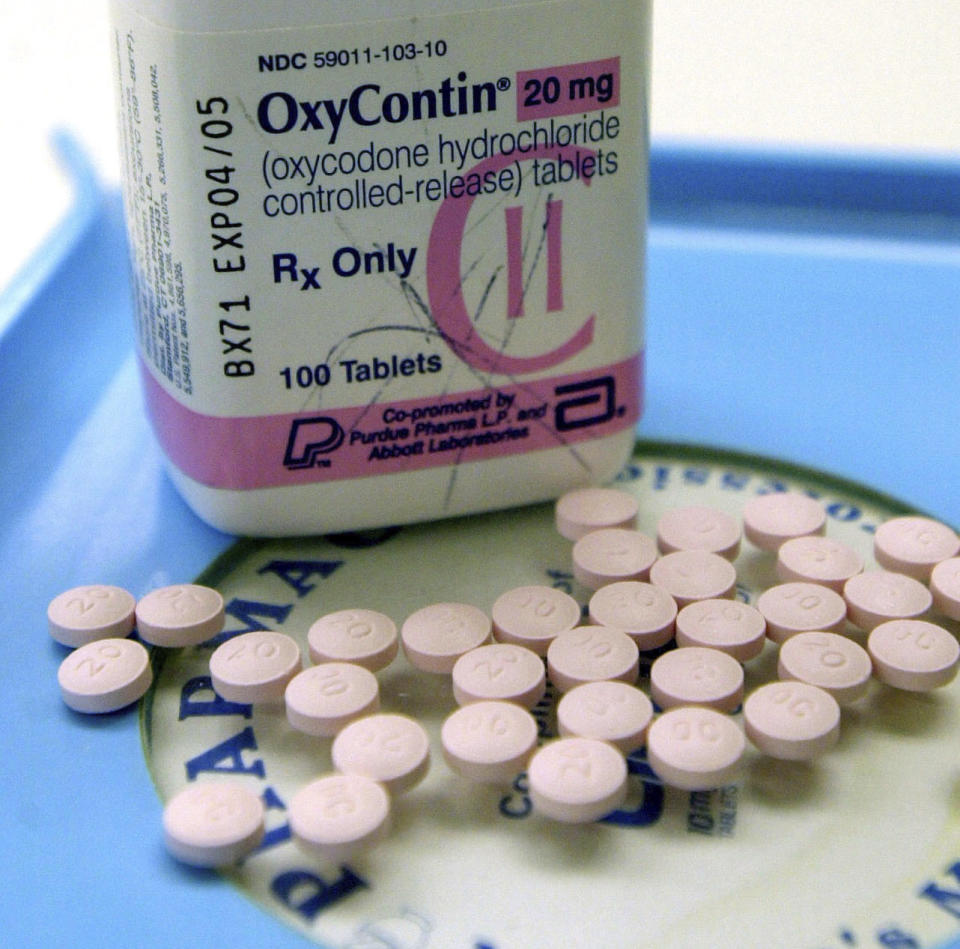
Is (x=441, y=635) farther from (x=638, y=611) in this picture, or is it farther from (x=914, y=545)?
(x=914, y=545)

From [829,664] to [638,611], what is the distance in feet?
0.23

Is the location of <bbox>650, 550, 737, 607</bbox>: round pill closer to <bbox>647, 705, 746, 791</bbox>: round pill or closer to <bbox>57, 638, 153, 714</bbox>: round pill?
<bbox>647, 705, 746, 791</bbox>: round pill

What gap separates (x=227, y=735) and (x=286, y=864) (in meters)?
0.06

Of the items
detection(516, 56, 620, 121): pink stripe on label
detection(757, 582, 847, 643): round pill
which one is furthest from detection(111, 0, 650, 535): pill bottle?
detection(757, 582, 847, 643): round pill

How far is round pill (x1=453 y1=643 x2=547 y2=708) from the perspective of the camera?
0.48 m

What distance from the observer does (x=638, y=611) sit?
1.69 ft

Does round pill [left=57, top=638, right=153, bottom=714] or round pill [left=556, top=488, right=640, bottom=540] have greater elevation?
round pill [left=556, top=488, right=640, bottom=540]

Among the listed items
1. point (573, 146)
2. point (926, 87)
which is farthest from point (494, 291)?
point (926, 87)

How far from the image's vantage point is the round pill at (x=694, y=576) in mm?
529

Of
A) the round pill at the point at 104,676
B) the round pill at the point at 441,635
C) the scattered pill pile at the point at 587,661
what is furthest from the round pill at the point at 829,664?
the round pill at the point at 104,676

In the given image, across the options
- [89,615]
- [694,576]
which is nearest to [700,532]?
[694,576]

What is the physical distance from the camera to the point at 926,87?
3.26 ft

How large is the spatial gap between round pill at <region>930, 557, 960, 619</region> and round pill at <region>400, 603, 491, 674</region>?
0.17 meters

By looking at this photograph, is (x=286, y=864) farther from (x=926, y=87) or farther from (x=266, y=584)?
(x=926, y=87)
